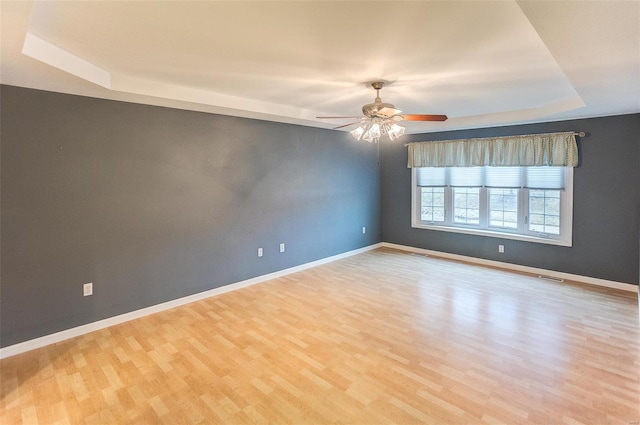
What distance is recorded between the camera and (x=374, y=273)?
516cm

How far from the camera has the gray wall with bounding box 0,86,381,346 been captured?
2.92 metres

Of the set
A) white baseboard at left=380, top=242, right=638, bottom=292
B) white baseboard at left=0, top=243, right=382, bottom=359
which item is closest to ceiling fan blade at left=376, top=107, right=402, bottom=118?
white baseboard at left=0, top=243, right=382, bottom=359

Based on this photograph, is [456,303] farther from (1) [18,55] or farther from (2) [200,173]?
(1) [18,55]

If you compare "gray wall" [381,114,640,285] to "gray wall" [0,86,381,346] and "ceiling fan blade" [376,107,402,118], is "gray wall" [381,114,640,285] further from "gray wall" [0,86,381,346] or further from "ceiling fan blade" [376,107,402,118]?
"gray wall" [0,86,381,346]

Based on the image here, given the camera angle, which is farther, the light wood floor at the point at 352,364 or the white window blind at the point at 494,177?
the white window blind at the point at 494,177

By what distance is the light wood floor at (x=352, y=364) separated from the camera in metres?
2.16

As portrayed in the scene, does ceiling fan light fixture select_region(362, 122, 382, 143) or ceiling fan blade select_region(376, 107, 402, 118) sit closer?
ceiling fan blade select_region(376, 107, 402, 118)

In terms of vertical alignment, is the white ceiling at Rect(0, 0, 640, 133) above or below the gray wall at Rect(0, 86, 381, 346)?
above

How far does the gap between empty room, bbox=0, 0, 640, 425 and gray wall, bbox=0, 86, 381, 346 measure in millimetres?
21

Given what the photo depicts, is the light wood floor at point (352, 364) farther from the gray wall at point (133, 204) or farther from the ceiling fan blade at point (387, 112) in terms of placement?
the ceiling fan blade at point (387, 112)

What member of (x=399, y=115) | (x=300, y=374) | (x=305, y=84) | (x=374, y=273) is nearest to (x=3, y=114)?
(x=305, y=84)

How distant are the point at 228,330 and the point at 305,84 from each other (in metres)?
2.60

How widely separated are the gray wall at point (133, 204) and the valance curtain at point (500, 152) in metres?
2.16

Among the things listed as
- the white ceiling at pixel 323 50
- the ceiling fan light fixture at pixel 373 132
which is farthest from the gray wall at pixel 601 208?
the ceiling fan light fixture at pixel 373 132
